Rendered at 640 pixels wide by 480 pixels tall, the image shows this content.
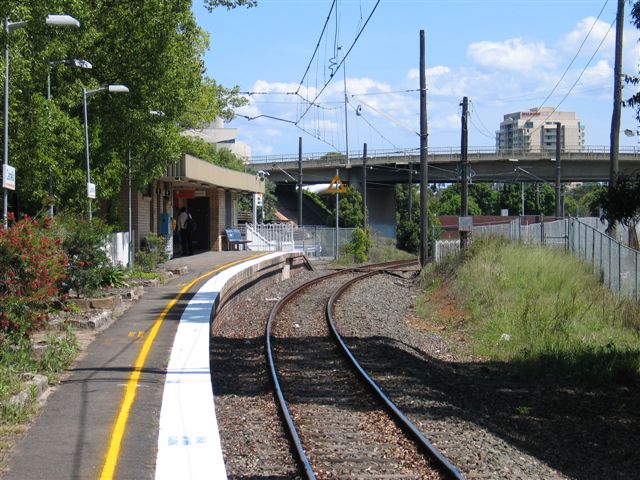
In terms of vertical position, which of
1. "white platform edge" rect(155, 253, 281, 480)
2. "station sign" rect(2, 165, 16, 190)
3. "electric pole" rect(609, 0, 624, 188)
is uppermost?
"electric pole" rect(609, 0, 624, 188)

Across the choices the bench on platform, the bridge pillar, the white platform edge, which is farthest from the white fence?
the white platform edge

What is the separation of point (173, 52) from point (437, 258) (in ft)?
56.9

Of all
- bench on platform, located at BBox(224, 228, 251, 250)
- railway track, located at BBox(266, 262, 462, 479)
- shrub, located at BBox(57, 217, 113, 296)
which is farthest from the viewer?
bench on platform, located at BBox(224, 228, 251, 250)

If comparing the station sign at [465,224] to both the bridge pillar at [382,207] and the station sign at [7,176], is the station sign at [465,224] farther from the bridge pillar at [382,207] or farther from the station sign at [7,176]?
the bridge pillar at [382,207]

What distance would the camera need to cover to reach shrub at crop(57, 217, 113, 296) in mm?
16203

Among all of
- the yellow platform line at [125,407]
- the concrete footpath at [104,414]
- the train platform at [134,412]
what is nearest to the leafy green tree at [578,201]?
the yellow platform line at [125,407]

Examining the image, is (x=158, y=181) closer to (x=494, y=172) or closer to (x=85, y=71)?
(x=85, y=71)

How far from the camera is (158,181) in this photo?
34.2 metres

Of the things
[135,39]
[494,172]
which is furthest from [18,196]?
[494,172]

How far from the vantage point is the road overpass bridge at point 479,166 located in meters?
67.2

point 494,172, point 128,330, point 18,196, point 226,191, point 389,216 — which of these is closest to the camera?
point 128,330

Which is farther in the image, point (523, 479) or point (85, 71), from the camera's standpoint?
point (85, 71)

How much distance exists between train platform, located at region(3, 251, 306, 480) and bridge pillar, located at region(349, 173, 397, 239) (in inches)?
2528

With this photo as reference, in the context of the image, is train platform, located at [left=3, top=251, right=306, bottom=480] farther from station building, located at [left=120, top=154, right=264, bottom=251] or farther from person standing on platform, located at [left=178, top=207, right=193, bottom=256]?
person standing on platform, located at [left=178, top=207, right=193, bottom=256]
